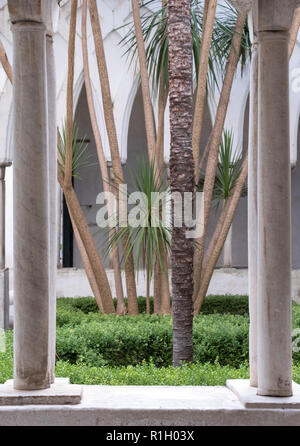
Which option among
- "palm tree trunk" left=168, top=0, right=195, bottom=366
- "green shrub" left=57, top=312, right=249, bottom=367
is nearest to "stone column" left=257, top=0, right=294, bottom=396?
"palm tree trunk" left=168, top=0, right=195, bottom=366

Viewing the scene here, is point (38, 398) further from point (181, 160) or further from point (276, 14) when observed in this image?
point (181, 160)

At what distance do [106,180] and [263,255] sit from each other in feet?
20.2

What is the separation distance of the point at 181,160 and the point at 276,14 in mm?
3399

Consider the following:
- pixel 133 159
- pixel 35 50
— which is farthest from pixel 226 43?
pixel 35 50

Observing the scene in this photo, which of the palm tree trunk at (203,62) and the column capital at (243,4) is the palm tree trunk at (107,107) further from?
the column capital at (243,4)

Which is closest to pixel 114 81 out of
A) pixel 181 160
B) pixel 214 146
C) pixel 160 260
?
pixel 214 146

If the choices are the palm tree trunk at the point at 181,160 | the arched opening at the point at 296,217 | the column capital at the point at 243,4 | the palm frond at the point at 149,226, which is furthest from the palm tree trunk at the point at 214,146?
the arched opening at the point at 296,217

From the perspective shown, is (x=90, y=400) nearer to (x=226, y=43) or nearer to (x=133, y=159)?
(x=226, y=43)

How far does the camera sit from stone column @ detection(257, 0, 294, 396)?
134 inches

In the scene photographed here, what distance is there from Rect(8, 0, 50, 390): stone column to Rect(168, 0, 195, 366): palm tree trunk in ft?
10.7

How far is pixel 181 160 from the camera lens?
6.80 meters

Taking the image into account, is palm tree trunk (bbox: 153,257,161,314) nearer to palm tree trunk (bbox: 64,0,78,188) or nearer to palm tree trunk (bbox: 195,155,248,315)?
palm tree trunk (bbox: 195,155,248,315)

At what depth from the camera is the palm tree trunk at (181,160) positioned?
6574mm

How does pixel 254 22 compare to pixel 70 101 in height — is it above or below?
below
